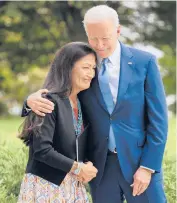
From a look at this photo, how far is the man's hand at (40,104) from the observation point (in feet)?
9.93

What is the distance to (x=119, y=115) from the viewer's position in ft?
10.5

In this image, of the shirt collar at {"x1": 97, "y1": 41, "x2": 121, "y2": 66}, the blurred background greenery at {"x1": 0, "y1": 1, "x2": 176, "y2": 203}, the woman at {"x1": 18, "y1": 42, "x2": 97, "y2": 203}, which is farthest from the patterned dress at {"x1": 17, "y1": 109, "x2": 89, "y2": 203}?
the blurred background greenery at {"x1": 0, "y1": 1, "x2": 176, "y2": 203}

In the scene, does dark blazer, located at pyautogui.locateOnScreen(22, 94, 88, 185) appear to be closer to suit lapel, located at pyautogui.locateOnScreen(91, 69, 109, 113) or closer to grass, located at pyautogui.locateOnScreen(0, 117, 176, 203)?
suit lapel, located at pyautogui.locateOnScreen(91, 69, 109, 113)

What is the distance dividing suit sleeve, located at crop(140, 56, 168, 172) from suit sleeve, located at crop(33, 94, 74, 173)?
1.53 ft

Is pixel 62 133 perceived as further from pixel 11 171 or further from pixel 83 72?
pixel 11 171

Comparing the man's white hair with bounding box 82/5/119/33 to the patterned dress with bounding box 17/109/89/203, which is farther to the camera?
the patterned dress with bounding box 17/109/89/203

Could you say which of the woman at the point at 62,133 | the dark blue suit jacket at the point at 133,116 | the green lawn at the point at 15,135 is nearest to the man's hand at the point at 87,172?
the woman at the point at 62,133

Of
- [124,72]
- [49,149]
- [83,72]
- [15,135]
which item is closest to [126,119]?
[124,72]

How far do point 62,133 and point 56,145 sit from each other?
0.09 meters

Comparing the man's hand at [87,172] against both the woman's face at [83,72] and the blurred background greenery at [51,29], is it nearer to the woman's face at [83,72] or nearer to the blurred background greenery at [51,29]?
the woman's face at [83,72]

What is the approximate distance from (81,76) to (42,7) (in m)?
12.1

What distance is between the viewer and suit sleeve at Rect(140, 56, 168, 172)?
10.4 feet

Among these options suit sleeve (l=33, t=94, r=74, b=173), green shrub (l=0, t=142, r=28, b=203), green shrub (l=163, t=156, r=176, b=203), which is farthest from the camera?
green shrub (l=163, t=156, r=176, b=203)

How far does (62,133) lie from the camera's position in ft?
10.1
